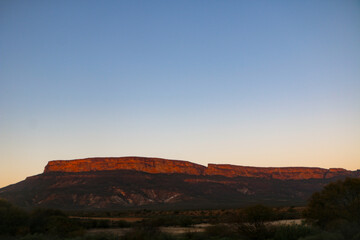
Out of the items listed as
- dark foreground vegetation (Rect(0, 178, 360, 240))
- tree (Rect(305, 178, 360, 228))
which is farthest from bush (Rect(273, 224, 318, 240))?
tree (Rect(305, 178, 360, 228))

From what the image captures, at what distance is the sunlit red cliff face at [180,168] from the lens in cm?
15188

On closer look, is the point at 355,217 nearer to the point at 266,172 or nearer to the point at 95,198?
the point at 95,198

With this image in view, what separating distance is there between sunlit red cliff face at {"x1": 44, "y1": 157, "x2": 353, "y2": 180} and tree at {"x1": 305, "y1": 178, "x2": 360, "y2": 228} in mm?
128950

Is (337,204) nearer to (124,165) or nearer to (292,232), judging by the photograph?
(292,232)

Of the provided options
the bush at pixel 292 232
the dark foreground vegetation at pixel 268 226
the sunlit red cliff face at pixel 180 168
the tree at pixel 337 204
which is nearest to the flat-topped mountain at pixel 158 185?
the sunlit red cliff face at pixel 180 168

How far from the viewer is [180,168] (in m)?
158

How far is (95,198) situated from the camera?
114m

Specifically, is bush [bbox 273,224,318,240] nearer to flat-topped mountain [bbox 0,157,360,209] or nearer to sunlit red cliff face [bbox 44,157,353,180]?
flat-topped mountain [bbox 0,157,360,209]

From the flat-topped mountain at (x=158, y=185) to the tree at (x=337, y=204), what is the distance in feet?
240

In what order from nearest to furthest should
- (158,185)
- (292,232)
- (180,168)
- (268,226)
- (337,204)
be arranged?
(292,232), (268,226), (337,204), (158,185), (180,168)

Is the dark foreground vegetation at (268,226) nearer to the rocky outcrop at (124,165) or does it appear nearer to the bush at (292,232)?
the bush at (292,232)

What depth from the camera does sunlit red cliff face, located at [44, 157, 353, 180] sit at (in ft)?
498

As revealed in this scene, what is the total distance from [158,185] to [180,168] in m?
27.7

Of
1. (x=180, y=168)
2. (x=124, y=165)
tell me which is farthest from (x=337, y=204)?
(x=180, y=168)
